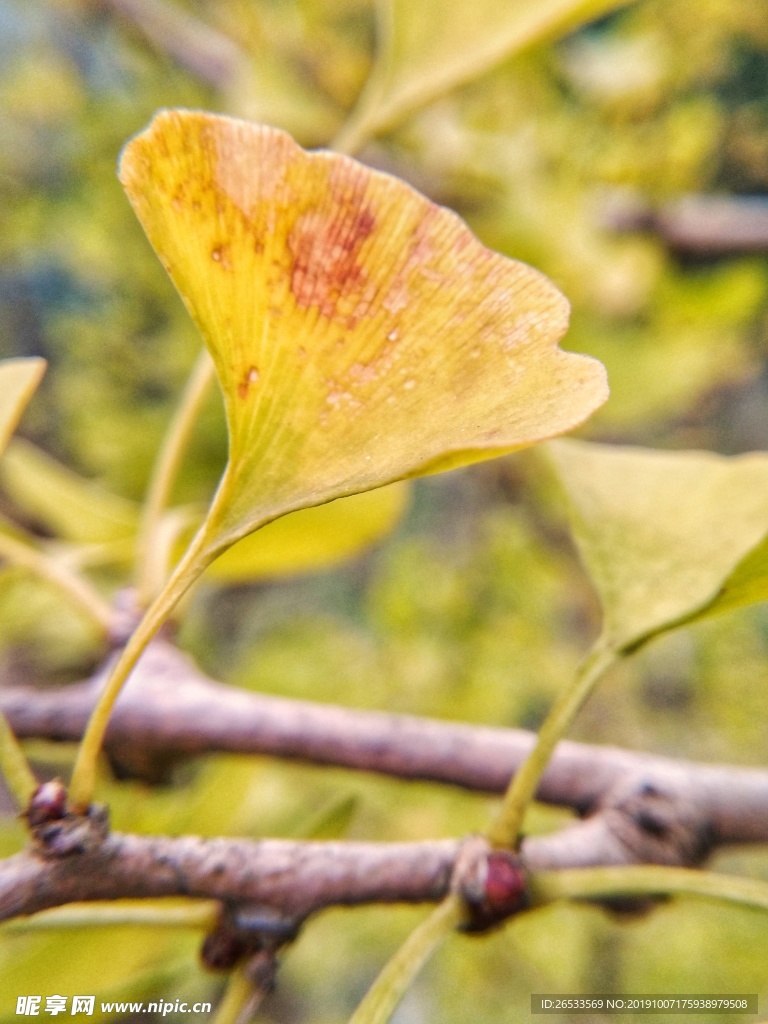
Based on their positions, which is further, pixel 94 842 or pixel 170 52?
pixel 170 52

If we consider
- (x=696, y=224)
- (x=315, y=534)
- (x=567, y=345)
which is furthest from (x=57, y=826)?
(x=696, y=224)

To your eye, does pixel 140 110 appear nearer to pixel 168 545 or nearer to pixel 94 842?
pixel 168 545

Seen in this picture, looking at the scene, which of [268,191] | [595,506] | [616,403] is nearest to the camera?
[268,191]

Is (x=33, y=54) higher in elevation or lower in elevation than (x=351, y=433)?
higher

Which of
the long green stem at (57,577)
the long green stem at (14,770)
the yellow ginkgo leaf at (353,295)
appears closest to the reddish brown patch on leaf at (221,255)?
the yellow ginkgo leaf at (353,295)

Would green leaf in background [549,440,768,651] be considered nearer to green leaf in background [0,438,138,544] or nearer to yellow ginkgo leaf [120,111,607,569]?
yellow ginkgo leaf [120,111,607,569]

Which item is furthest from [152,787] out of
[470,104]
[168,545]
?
[470,104]

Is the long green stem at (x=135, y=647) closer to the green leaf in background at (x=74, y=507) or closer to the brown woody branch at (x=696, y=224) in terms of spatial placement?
the green leaf in background at (x=74, y=507)
